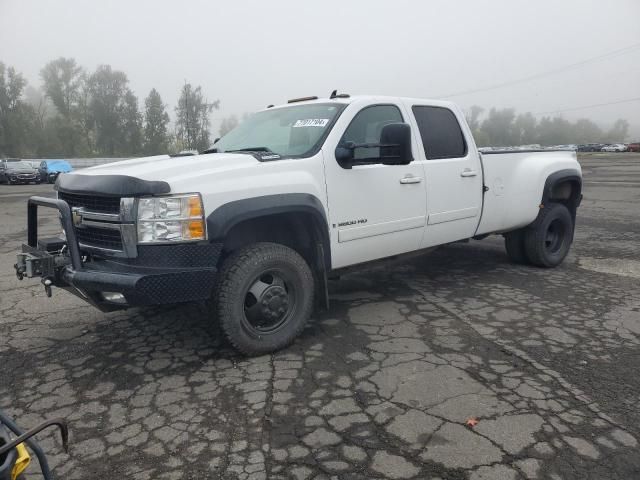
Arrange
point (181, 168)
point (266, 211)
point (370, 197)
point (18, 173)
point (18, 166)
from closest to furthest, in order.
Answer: point (181, 168) < point (266, 211) < point (370, 197) < point (18, 173) < point (18, 166)

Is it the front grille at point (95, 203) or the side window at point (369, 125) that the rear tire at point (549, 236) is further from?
the front grille at point (95, 203)

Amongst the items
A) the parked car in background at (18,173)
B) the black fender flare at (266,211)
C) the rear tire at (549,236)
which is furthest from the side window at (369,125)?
the parked car in background at (18,173)

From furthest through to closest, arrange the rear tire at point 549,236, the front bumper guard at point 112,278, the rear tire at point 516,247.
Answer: the rear tire at point 516,247, the rear tire at point 549,236, the front bumper guard at point 112,278

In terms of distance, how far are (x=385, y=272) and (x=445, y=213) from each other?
1.48 meters

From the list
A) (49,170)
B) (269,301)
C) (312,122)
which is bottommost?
(269,301)

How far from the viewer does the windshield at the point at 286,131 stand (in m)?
3.98

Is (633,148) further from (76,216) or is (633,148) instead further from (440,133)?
(76,216)

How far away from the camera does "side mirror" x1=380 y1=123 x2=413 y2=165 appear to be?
3740 mm

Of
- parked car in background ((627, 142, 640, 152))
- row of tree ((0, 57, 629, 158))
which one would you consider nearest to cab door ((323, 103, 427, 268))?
row of tree ((0, 57, 629, 158))

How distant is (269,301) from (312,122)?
1570 mm

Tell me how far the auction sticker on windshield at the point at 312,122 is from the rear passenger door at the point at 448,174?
1010 millimetres

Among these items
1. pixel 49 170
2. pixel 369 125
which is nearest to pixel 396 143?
pixel 369 125

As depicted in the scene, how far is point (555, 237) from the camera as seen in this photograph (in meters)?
6.24

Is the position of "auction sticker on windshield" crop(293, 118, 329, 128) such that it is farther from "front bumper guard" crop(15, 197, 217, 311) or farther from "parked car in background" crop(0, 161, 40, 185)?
"parked car in background" crop(0, 161, 40, 185)
